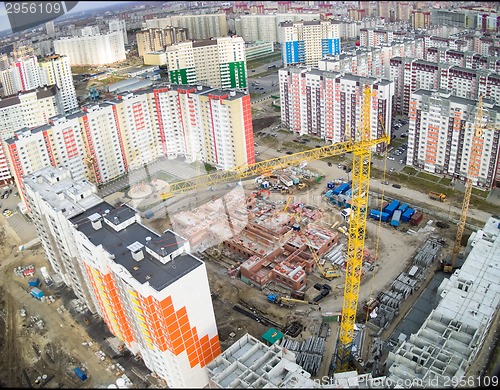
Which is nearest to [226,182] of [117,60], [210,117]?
[210,117]

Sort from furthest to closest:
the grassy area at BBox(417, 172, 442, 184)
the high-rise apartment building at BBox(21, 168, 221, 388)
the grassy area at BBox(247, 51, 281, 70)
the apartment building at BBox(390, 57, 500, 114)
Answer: the grassy area at BBox(247, 51, 281, 70) → the apartment building at BBox(390, 57, 500, 114) → the grassy area at BBox(417, 172, 442, 184) → the high-rise apartment building at BBox(21, 168, 221, 388)

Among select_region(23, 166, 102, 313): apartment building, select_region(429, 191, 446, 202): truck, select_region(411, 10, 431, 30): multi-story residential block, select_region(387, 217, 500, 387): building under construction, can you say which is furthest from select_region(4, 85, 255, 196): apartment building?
select_region(411, 10, 431, 30): multi-story residential block

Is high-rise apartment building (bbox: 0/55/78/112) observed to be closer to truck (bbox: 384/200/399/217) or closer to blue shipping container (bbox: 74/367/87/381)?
truck (bbox: 384/200/399/217)

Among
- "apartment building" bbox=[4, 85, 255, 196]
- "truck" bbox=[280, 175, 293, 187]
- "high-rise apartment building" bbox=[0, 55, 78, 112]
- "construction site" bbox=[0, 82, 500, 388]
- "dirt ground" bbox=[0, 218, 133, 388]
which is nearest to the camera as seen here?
"construction site" bbox=[0, 82, 500, 388]

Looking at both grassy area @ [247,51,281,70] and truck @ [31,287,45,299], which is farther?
grassy area @ [247,51,281,70]

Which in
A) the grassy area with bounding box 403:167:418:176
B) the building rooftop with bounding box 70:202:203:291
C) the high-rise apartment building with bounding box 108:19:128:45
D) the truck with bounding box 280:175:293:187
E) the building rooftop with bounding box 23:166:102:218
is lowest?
the grassy area with bounding box 403:167:418:176

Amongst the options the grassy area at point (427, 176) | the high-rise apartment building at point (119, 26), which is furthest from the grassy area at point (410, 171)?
the high-rise apartment building at point (119, 26)

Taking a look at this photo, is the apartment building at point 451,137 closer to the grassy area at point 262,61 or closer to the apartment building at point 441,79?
the apartment building at point 441,79
